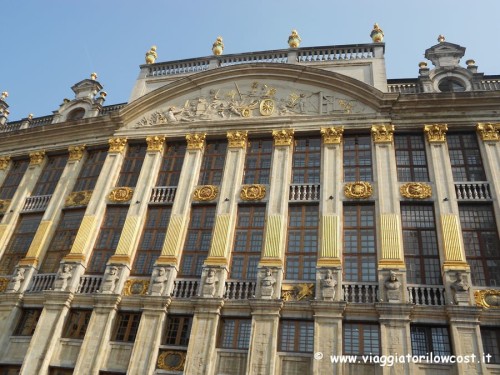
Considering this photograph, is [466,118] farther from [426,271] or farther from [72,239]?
[72,239]

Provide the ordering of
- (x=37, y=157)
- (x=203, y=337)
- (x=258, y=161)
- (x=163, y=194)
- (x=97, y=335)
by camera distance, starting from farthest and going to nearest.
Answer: (x=37, y=157), (x=258, y=161), (x=163, y=194), (x=97, y=335), (x=203, y=337)

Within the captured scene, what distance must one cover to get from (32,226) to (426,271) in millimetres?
16079

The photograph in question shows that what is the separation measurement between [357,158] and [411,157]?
2.06 m

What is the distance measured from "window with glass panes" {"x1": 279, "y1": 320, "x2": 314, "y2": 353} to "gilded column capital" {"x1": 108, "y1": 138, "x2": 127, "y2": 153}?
10906 millimetres

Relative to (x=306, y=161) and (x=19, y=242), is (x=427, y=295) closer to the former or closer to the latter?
(x=306, y=161)

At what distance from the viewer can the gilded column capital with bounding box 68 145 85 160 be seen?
21.2 metres

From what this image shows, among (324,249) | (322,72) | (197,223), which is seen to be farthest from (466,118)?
(197,223)

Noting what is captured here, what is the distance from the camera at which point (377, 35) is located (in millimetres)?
20938

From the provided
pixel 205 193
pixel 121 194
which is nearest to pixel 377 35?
pixel 205 193

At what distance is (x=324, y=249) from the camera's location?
50.8 feet

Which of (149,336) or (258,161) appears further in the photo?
(258,161)

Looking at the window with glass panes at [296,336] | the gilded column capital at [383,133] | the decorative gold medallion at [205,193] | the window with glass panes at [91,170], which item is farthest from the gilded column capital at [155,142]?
the window with glass panes at [296,336]

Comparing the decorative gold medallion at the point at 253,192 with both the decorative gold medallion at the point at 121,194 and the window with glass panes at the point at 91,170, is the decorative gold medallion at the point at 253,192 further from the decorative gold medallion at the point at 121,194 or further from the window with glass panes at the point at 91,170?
the window with glass panes at the point at 91,170

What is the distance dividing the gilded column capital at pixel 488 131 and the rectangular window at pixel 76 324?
16.0m
